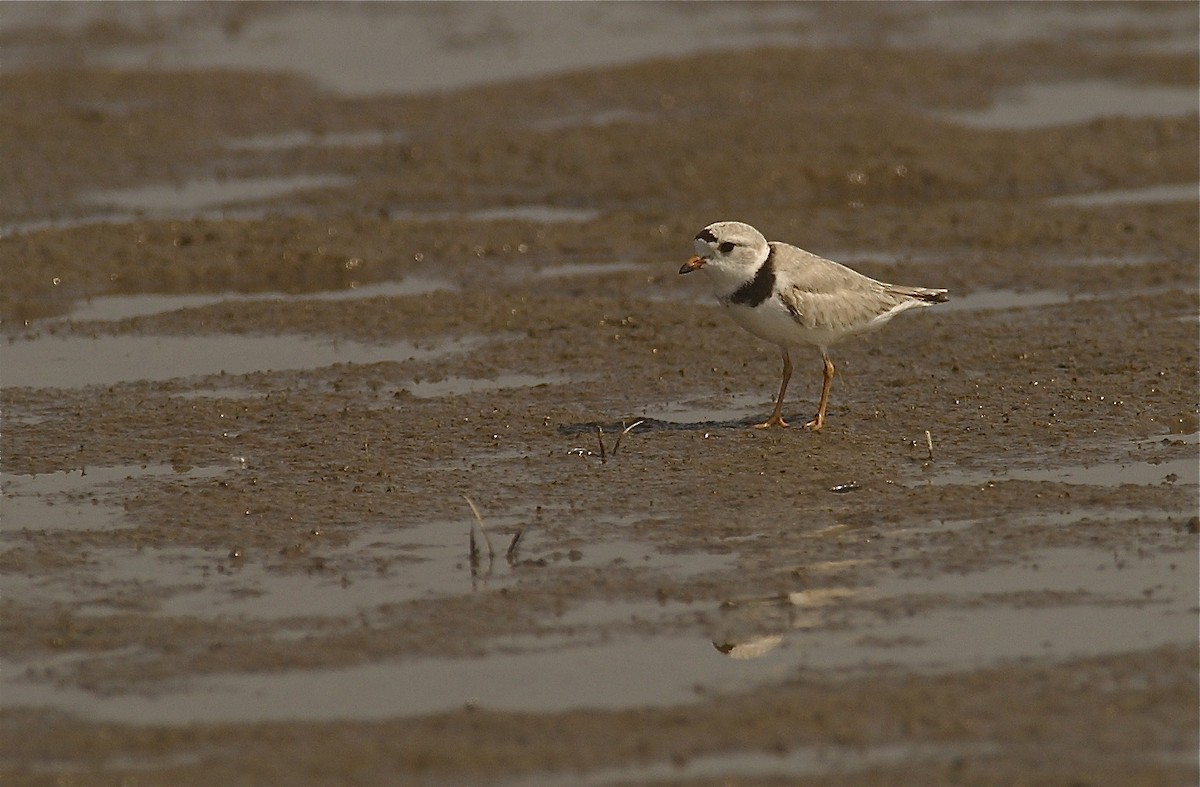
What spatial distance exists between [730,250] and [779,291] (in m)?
0.36

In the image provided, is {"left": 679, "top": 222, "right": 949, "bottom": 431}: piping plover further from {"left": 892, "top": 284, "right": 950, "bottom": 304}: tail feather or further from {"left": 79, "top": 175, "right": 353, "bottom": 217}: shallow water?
{"left": 79, "top": 175, "right": 353, "bottom": 217}: shallow water

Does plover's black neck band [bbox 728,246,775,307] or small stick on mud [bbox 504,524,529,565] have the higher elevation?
plover's black neck band [bbox 728,246,775,307]

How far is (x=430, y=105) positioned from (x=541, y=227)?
459 cm

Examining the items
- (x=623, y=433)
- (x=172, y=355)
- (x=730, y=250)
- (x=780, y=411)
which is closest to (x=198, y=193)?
(x=172, y=355)

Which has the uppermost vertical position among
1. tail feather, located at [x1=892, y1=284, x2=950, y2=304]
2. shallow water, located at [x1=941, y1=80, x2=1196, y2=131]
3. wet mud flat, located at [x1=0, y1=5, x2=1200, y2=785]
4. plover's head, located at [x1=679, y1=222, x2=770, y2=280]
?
plover's head, located at [x1=679, y1=222, x2=770, y2=280]

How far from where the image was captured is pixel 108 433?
33.7ft

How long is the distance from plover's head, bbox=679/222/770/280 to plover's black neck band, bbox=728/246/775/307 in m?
0.04

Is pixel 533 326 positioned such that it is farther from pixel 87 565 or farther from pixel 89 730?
pixel 89 730

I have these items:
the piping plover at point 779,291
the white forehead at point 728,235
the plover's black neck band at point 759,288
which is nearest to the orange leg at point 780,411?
the piping plover at point 779,291

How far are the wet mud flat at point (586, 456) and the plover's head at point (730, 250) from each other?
0.92m

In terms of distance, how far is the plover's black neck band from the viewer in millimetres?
9836

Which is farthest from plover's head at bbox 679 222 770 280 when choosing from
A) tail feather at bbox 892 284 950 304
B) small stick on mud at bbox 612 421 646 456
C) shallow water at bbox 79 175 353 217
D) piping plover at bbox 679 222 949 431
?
shallow water at bbox 79 175 353 217

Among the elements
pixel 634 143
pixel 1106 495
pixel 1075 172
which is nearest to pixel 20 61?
pixel 634 143

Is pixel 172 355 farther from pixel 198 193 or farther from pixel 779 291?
pixel 198 193
